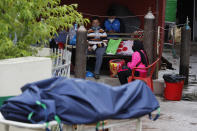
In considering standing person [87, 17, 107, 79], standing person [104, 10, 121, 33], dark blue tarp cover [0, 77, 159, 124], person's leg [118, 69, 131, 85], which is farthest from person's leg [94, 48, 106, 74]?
dark blue tarp cover [0, 77, 159, 124]

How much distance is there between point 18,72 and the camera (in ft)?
15.5

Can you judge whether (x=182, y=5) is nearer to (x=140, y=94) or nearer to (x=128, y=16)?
(x=128, y=16)

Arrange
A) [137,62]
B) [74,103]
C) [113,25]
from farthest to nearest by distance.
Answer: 1. [113,25]
2. [137,62]
3. [74,103]

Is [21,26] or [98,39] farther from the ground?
[21,26]

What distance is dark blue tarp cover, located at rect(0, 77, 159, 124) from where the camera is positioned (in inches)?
121

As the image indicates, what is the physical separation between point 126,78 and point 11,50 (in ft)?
13.1

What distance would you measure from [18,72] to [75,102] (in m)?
1.82

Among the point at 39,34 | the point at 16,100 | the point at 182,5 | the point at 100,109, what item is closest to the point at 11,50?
the point at 39,34

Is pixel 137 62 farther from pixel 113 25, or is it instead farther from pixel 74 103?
pixel 74 103

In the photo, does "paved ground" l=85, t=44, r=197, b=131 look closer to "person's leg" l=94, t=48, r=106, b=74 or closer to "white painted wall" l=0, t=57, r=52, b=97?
"person's leg" l=94, t=48, r=106, b=74

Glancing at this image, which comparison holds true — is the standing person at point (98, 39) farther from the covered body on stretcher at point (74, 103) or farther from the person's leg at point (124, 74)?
the covered body on stretcher at point (74, 103)

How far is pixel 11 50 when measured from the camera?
17.6 feet

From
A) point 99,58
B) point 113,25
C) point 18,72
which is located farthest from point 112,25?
point 18,72

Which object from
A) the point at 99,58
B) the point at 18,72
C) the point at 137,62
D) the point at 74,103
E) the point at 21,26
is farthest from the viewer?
the point at 99,58
